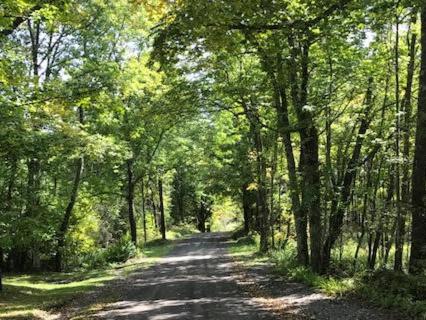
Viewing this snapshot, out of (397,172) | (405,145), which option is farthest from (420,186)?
(405,145)

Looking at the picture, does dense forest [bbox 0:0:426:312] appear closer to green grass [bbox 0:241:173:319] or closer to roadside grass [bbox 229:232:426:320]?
roadside grass [bbox 229:232:426:320]

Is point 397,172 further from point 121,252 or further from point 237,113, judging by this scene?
point 121,252

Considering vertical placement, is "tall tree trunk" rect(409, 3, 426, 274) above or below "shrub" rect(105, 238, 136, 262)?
above

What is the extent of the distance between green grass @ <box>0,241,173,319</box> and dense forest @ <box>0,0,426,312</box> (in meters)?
1.55

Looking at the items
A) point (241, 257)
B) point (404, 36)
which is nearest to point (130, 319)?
point (404, 36)

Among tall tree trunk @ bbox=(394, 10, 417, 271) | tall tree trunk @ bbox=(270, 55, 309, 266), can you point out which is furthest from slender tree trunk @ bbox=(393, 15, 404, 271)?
tall tree trunk @ bbox=(270, 55, 309, 266)

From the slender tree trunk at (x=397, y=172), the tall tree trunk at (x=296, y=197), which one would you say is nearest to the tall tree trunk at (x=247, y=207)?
the tall tree trunk at (x=296, y=197)

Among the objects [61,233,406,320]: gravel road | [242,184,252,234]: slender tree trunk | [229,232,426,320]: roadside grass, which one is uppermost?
[242,184,252,234]: slender tree trunk

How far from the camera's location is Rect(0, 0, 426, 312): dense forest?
9797 millimetres

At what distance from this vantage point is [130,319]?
11148 millimetres

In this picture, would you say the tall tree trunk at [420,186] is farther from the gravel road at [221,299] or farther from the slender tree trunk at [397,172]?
the gravel road at [221,299]

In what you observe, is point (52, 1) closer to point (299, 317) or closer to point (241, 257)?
point (299, 317)

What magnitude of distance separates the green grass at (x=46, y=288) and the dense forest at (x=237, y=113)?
155 cm

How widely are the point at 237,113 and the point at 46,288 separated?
36.2 ft
